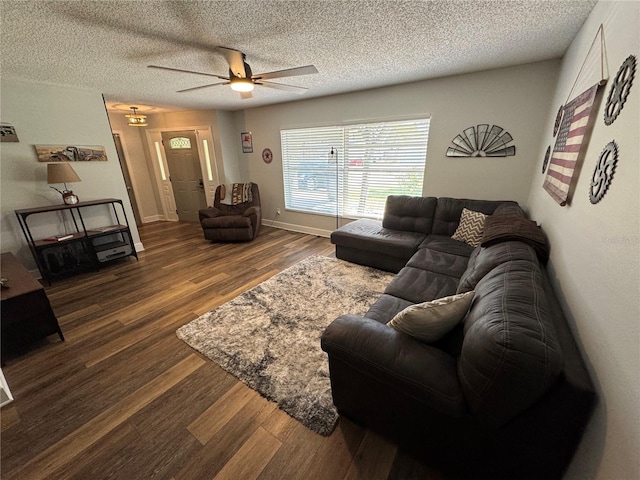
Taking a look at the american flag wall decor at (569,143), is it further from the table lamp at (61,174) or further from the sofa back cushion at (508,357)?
the table lamp at (61,174)

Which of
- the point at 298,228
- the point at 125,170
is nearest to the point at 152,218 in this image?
the point at 125,170

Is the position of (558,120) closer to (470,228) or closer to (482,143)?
(482,143)

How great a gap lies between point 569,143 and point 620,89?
0.66 meters

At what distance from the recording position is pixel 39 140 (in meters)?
3.02

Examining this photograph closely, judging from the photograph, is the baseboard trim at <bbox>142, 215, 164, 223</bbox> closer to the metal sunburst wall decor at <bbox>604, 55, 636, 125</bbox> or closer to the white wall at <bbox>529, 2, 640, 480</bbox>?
the white wall at <bbox>529, 2, 640, 480</bbox>

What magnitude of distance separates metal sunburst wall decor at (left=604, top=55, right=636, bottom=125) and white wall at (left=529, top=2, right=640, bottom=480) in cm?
4

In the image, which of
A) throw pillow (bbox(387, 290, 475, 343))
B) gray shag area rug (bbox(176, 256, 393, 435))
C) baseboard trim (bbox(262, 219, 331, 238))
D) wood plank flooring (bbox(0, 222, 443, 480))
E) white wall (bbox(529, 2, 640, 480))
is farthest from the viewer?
baseboard trim (bbox(262, 219, 331, 238))

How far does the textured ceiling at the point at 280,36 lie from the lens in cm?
158

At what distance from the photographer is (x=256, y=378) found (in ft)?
5.57

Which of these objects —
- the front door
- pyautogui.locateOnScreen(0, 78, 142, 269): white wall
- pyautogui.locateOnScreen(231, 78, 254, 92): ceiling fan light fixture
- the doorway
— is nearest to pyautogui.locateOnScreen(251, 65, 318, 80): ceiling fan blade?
pyautogui.locateOnScreen(231, 78, 254, 92): ceiling fan light fixture

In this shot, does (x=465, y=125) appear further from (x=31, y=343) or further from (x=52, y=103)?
(x=52, y=103)

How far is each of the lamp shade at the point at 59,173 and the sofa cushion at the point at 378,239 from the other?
339 centimetres

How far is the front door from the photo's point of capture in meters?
5.32

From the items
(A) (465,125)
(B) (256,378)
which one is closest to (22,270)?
(B) (256,378)
